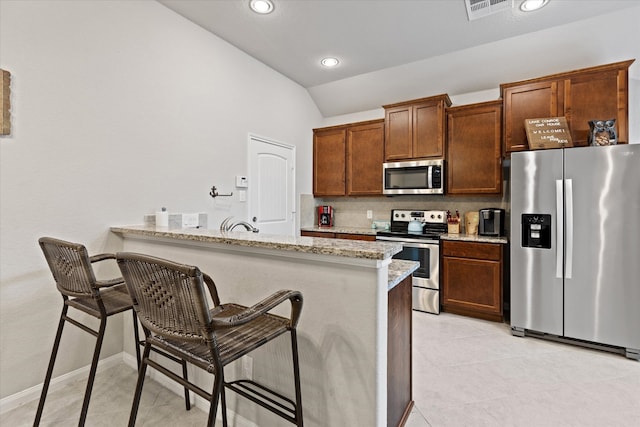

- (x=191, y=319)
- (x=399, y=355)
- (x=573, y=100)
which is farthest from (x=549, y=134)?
(x=191, y=319)

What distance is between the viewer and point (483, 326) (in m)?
3.13

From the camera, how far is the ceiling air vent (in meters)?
2.56

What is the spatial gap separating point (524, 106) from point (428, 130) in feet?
3.25

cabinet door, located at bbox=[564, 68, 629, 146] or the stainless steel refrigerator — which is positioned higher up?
cabinet door, located at bbox=[564, 68, 629, 146]

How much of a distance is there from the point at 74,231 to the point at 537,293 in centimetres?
387

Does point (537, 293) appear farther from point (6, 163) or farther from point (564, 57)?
point (6, 163)

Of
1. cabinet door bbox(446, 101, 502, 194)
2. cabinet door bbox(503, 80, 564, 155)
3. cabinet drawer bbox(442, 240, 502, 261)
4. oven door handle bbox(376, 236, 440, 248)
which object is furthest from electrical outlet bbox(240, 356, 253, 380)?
cabinet door bbox(503, 80, 564, 155)

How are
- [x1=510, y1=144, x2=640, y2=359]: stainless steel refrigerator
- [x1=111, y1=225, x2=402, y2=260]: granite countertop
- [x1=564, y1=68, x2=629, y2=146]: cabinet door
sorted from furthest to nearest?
1. [x1=564, y1=68, x2=629, y2=146]: cabinet door
2. [x1=510, y1=144, x2=640, y2=359]: stainless steel refrigerator
3. [x1=111, y1=225, x2=402, y2=260]: granite countertop

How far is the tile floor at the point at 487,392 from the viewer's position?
1777 mm

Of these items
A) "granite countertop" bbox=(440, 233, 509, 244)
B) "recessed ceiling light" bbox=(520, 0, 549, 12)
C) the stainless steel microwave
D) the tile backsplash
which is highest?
"recessed ceiling light" bbox=(520, 0, 549, 12)

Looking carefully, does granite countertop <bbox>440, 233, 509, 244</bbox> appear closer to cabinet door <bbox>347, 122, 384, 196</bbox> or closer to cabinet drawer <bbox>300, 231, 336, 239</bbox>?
cabinet door <bbox>347, 122, 384, 196</bbox>

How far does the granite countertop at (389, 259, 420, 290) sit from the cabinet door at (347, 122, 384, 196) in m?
2.57

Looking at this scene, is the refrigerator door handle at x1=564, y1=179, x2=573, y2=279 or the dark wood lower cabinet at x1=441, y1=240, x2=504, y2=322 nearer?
the refrigerator door handle at x1=564, y1=179, x2=573, y2=279

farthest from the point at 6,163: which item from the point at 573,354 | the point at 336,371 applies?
the point at 573,354
